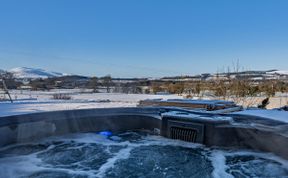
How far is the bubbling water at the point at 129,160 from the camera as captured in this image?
263cm

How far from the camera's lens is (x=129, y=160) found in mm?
3074

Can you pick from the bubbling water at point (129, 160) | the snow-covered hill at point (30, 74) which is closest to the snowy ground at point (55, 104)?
the bubbling water at point (129, 160)

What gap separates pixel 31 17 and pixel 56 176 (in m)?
5.94

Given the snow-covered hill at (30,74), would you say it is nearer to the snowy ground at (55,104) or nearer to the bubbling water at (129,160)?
the snowy ground at (55,104)

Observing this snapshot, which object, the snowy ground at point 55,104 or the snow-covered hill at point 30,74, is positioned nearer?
the snowy ground at point 55,104


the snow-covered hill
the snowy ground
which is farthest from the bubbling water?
the snow-covered hill

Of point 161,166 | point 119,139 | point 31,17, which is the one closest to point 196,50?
point 31,17

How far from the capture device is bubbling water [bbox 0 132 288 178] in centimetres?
263

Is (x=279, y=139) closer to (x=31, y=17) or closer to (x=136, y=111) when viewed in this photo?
(x=136, y=111)

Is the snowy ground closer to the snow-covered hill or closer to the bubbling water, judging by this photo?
the bubbling water

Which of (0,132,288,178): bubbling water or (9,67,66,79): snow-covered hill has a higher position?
(9,67,66,79): snow-covered hill

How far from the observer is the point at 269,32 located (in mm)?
8594

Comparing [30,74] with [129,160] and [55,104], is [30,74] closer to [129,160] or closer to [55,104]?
[55,104]

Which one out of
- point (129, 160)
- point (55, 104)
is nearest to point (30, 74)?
point (55, 104)
